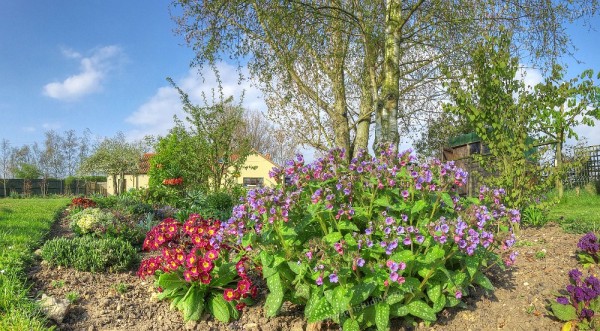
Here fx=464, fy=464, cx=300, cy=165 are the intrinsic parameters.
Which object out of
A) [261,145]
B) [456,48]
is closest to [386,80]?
[456,48]

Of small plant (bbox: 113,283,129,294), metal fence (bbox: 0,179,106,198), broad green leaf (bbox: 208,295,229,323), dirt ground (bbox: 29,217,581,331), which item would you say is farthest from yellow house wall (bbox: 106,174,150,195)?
broad green leaf (bbox: 208,295,229,323)

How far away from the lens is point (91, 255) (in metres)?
4.70

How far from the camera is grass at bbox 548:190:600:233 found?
17.7 feet

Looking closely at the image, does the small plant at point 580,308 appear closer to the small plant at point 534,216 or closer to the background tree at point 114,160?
the small plant at point 534,216

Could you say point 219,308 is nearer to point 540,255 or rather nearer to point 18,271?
point 18,271

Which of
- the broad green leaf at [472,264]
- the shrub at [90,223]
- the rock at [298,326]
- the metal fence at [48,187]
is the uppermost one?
the metal fence at [48,187]

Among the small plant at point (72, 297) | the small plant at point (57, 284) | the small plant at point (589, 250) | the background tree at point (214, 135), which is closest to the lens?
the small plant at point (72, 297)

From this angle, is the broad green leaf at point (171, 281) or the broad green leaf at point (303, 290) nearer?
the broad green leaf at point (303, 290)

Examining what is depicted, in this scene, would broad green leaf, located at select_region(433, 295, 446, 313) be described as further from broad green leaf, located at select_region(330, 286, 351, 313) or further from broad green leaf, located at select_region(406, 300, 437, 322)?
broad green leaf, located at select_region(330, 286, 351, 313)

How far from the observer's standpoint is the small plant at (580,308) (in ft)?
10.2

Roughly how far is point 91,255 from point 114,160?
90.1ft

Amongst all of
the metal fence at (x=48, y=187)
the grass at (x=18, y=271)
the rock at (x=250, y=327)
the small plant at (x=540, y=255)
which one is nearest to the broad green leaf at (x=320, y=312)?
the rock at (x=250, y=327)

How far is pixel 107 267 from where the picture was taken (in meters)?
4.79

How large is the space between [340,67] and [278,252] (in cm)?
804
